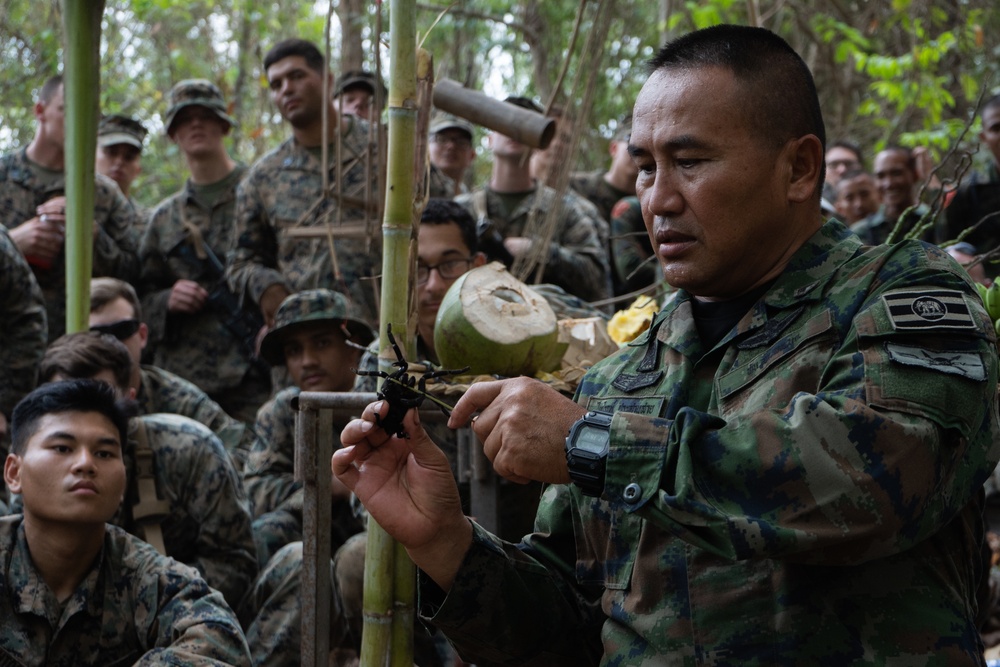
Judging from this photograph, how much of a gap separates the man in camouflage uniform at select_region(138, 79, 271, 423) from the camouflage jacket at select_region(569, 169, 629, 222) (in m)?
2.15

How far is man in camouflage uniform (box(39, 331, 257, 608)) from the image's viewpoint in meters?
3.99

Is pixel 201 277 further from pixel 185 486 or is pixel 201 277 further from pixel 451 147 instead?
pixel 185 486

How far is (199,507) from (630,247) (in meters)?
2.76

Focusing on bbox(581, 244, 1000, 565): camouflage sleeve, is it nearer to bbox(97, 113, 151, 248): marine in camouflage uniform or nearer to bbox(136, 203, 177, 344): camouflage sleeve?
bbox(136, 203, 177, 344): camouflage sleeve

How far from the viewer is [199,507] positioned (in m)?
4.08

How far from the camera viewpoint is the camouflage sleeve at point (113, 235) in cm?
594

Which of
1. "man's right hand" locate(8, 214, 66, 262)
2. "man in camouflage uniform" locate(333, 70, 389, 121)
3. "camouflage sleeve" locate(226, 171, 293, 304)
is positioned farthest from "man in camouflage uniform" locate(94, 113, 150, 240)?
"man in camouflage uniform" locate(333, 70, 389, 121)

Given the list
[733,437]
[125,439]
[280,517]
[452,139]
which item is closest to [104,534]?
[125,439]

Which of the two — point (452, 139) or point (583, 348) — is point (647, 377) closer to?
point (583, 348)

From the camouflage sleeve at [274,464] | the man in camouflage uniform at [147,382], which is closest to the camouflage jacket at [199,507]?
the camouflage sleeve at [274,464]

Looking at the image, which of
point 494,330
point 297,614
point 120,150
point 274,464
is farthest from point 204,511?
point 120,150

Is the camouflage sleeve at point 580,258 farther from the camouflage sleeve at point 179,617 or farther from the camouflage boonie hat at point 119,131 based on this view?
the camouflage boonie hat at point 119,131

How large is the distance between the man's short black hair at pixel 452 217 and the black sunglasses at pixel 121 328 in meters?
1.64

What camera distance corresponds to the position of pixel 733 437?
5.08 feet
